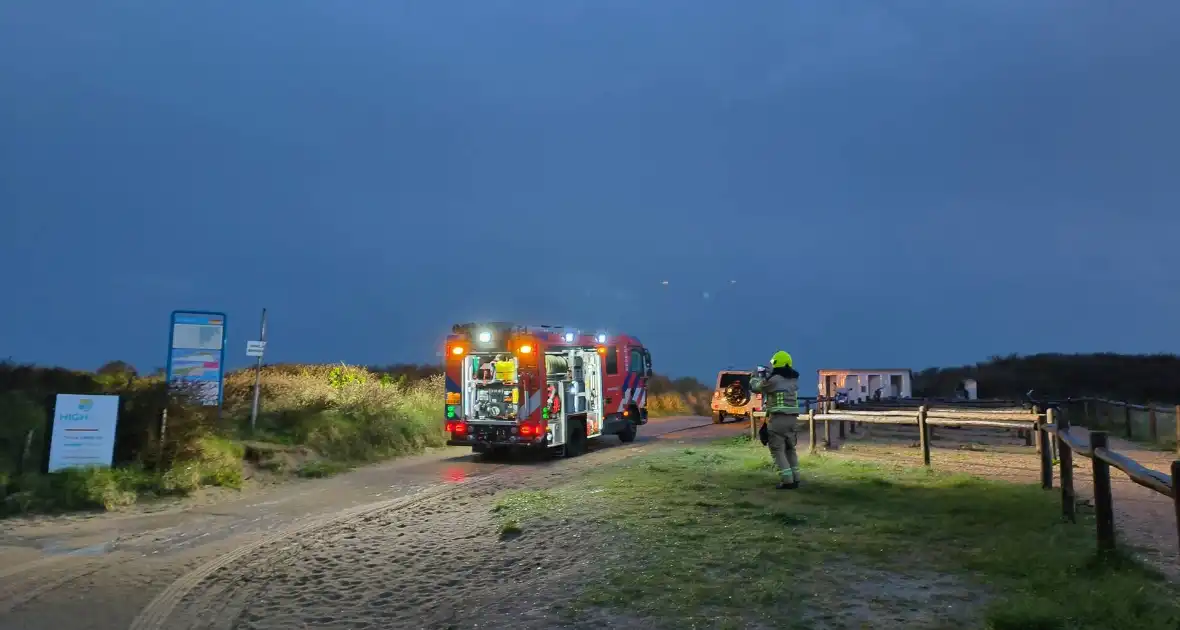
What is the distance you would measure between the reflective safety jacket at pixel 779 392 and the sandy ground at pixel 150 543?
4.95 m

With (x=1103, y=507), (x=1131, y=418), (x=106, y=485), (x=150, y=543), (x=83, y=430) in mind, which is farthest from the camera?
(x=1131, y=418)

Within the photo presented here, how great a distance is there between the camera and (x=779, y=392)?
38.1ft

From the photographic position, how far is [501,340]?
16156mm

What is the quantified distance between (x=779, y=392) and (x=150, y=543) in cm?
842

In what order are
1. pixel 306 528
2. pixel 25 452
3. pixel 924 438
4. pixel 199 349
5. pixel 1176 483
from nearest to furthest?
pixel 1176 483, pixel 306 528, pixel 25 452, pixel 924 438, pixel 199 349

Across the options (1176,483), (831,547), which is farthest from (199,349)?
(1176,483)

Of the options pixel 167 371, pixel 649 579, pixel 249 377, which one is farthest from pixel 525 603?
pixel 249 377

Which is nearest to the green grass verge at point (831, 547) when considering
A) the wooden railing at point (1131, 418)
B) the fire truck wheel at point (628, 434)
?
the fire truck wheel at point (628, 434)

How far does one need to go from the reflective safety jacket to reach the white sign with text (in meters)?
9.62

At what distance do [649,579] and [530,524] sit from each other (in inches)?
111

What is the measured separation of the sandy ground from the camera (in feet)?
20.2

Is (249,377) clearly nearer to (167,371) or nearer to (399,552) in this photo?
(167,371)

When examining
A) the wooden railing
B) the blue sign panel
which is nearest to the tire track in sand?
the blue sign panel

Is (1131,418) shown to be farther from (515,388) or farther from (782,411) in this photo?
(515,388)
